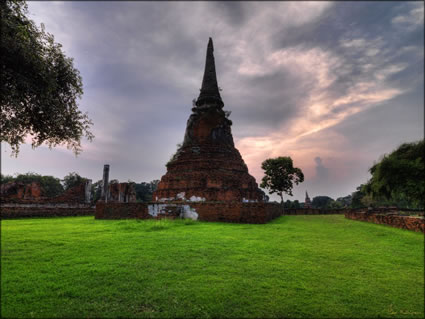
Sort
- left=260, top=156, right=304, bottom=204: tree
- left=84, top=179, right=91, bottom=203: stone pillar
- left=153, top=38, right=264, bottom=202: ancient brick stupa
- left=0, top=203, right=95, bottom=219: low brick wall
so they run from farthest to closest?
left=260, top=156, right=304, bottom=204: tree < left=84, top=179, right=91, bottom=203: stone pillar < left=153, top=38, right=264, bottom=202: ancient brick stupa < left=0, top=203, right=95, bottom=219: low brick wall

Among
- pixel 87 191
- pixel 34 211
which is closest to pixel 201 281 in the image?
pixel 34 211

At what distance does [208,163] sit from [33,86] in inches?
597

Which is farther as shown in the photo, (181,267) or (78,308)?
(181,267)

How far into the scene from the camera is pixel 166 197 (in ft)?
60.5

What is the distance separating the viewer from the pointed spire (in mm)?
25156

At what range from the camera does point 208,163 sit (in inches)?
761

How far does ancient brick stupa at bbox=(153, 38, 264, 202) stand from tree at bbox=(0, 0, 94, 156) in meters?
11.9

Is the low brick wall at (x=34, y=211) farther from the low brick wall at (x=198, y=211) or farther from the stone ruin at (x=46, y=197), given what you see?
the low brick wall at (x=198, y=211)

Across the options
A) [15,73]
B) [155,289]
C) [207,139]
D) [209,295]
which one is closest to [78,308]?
[155,289]

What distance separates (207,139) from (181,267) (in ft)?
61.8

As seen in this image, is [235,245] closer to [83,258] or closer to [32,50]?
[83,258]

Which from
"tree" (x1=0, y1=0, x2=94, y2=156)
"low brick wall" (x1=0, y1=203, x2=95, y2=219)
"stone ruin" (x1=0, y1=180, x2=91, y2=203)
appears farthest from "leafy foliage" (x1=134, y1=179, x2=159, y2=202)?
"tree" (x1=0, y1=0, x2=94, y2=156)

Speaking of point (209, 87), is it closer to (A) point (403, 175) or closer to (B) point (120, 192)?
(B) point (120, 192)

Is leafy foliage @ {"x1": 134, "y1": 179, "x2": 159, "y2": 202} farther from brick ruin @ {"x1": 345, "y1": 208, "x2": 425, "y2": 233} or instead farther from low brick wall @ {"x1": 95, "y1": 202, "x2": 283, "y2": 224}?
brick ruin @ {"x1": 345, "y1": 208, "x2": 425, "y2": 233}
